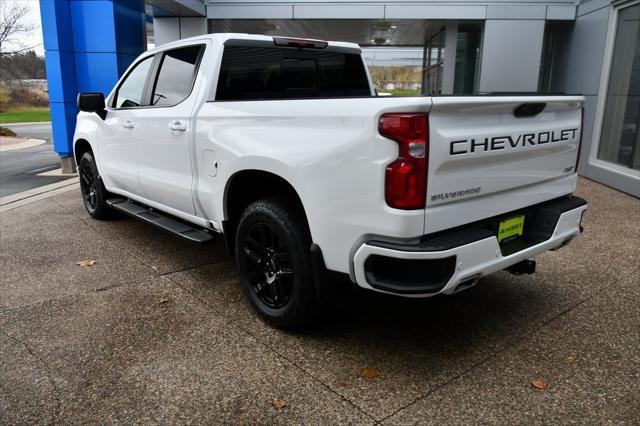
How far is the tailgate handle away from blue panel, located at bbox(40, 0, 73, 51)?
892 cm

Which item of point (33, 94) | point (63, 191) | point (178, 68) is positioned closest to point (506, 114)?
point (178, 68)

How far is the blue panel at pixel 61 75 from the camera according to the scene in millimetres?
9477

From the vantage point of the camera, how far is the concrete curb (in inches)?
290

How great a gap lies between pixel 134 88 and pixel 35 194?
410 cm

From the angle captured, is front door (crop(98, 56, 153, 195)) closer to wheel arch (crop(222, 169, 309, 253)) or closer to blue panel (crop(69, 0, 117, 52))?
wheel arch (crop(222, 169, 309, 253))

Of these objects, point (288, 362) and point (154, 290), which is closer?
point (288, 362)

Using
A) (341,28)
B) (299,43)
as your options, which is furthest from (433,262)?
(341,28)

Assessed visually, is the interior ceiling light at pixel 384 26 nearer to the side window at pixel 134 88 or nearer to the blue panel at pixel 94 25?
the blue panel at pixel 94 25

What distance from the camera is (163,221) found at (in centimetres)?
455

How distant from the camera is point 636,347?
3.26m

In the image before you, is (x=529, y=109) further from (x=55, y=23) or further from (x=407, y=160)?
(x=55, y=23)

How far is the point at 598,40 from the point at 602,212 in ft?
13.8

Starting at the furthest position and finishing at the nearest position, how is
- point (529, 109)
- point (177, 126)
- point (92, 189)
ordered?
point (92, 189) → point (177, 126) → point (529, 109)

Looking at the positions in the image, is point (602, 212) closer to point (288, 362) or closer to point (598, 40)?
point (598, 40)
